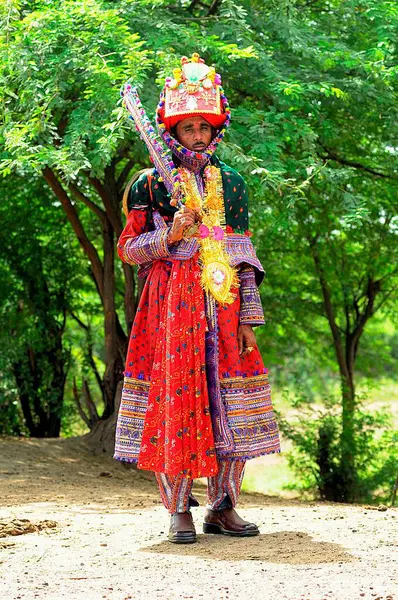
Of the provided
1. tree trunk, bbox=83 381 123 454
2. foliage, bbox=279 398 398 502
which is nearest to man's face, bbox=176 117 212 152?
tree trunk, bbox=83 381 123 454

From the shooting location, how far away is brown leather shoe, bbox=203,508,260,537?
4.91 meters

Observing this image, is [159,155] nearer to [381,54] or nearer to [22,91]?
[22,91]

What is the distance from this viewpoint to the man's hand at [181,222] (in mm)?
4660

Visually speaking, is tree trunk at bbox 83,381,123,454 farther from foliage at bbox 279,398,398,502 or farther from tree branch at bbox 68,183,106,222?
foliage at bbox 279,398,398,502

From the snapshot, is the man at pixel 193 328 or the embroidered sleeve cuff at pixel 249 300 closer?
the man at pixel 193 328

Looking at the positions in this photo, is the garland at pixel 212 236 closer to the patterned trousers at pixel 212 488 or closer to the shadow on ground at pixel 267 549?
the patterned trousers at pixel 212 488

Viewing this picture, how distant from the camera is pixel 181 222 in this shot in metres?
4.66

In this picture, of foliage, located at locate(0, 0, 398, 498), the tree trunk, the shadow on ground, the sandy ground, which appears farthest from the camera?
the tree trunk

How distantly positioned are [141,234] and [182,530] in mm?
1444

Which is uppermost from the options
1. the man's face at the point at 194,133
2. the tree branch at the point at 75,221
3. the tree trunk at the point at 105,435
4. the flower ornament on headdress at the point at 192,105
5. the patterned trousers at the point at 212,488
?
the tree branch at the point at 75,221

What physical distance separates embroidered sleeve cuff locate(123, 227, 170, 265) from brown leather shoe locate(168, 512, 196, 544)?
1.25 metres

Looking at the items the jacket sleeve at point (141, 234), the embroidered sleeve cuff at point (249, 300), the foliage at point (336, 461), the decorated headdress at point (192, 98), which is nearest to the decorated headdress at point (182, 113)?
the decorated headdress at point (192, 98)

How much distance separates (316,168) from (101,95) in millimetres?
1546

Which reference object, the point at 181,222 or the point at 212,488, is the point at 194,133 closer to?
the point at 181,222
